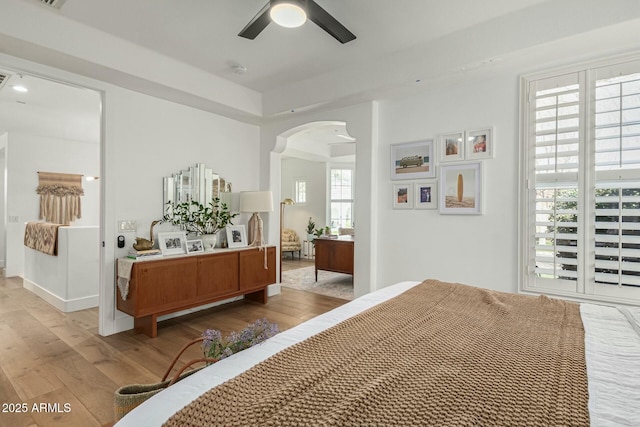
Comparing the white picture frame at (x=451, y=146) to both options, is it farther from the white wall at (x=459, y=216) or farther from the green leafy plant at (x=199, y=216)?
the green leafy plant at (x=199, y=216)

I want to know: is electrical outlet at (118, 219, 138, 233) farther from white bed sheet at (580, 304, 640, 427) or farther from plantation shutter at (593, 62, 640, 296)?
plantation shutter at (593, 62, 640, 296)

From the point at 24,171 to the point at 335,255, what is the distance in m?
5.92

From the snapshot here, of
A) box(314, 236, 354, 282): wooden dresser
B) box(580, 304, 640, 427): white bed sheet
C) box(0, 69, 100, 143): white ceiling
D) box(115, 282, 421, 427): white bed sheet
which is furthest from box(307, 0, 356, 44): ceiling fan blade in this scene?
box(314, 236, 354, 282): wooden dresser

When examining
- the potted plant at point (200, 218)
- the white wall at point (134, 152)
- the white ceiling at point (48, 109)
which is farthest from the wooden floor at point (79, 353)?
the white ceiling at point (48, 109)

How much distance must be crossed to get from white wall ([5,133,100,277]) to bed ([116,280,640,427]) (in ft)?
23.5

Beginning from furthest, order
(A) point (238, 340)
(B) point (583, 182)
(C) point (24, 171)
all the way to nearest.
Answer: (C) point (24, 171) < (B) point (583, 182) < (A) point (238, 340)

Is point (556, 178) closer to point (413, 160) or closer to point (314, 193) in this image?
point (413, 160)

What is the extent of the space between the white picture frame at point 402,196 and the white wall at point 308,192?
15.5 feet

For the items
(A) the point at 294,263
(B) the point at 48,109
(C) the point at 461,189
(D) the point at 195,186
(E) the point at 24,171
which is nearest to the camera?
(C) the point at 461,189

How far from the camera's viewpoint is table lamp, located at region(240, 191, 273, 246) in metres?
4.31

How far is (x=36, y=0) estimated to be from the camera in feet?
8.11

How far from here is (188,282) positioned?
11.8 feet

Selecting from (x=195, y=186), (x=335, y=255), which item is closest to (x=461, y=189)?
(x=335, y=255)

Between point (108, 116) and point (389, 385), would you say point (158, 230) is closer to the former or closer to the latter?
point (108, 116)
